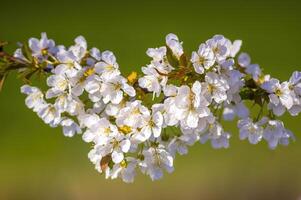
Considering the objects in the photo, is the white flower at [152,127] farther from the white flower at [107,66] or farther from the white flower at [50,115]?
the white flower at [50,115]

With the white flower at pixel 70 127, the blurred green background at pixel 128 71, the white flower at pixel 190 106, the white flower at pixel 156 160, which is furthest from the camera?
the blurred green background at pixel 128 71

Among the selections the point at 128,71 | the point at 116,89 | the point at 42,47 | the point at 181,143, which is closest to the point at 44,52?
the point at 42,47

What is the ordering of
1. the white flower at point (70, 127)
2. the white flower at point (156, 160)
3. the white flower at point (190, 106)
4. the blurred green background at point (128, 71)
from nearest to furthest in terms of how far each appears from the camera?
the white flower at point (190, 106), the white flower at point (156, 160), the white flower at point (70, 127), the blurred green background at point (128, 71)

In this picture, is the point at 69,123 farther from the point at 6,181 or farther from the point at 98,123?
the point at 6,181

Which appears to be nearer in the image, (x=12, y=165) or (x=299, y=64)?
(x=12, y=165)

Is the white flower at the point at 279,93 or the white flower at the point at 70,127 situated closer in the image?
the white flower at the point at 279,93

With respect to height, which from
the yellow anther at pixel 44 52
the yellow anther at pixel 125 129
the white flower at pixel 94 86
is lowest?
the yellow anther at pixel 125 129

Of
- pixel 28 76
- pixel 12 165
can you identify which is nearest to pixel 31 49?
pixel 28 76

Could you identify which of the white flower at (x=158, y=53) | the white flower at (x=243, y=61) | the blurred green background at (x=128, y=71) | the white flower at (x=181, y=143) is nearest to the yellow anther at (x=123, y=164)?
the white flower at (x=181, y=143)
